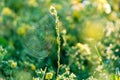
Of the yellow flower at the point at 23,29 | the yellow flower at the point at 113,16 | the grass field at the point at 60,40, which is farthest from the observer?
the yellow flower at the point at 113,16

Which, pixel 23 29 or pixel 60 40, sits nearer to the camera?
pixel 60 40

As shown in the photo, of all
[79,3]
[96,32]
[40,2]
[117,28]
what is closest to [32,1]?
[40,2]

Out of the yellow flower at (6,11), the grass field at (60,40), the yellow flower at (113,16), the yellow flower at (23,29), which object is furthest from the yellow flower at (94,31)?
the yellow flower at (6,11)

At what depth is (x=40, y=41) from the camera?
11.1 ft

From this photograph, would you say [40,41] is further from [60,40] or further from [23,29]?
[23,29]

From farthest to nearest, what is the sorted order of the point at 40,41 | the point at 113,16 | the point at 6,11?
the point at 6,11
the point at 113,16
the point at 40,41

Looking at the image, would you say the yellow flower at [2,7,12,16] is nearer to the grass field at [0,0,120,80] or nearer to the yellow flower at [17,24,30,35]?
the grass field at [0,0,120,80]

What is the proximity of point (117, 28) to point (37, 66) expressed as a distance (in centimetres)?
80

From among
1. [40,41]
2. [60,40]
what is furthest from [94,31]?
[40,41]

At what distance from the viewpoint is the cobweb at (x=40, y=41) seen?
3.26 m

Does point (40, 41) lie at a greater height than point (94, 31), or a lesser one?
greater

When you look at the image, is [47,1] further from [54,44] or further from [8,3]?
[54,44]

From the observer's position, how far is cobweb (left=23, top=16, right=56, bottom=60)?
326cm

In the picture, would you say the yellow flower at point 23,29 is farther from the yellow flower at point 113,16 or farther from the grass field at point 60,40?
the yellow flower at point 113,16
